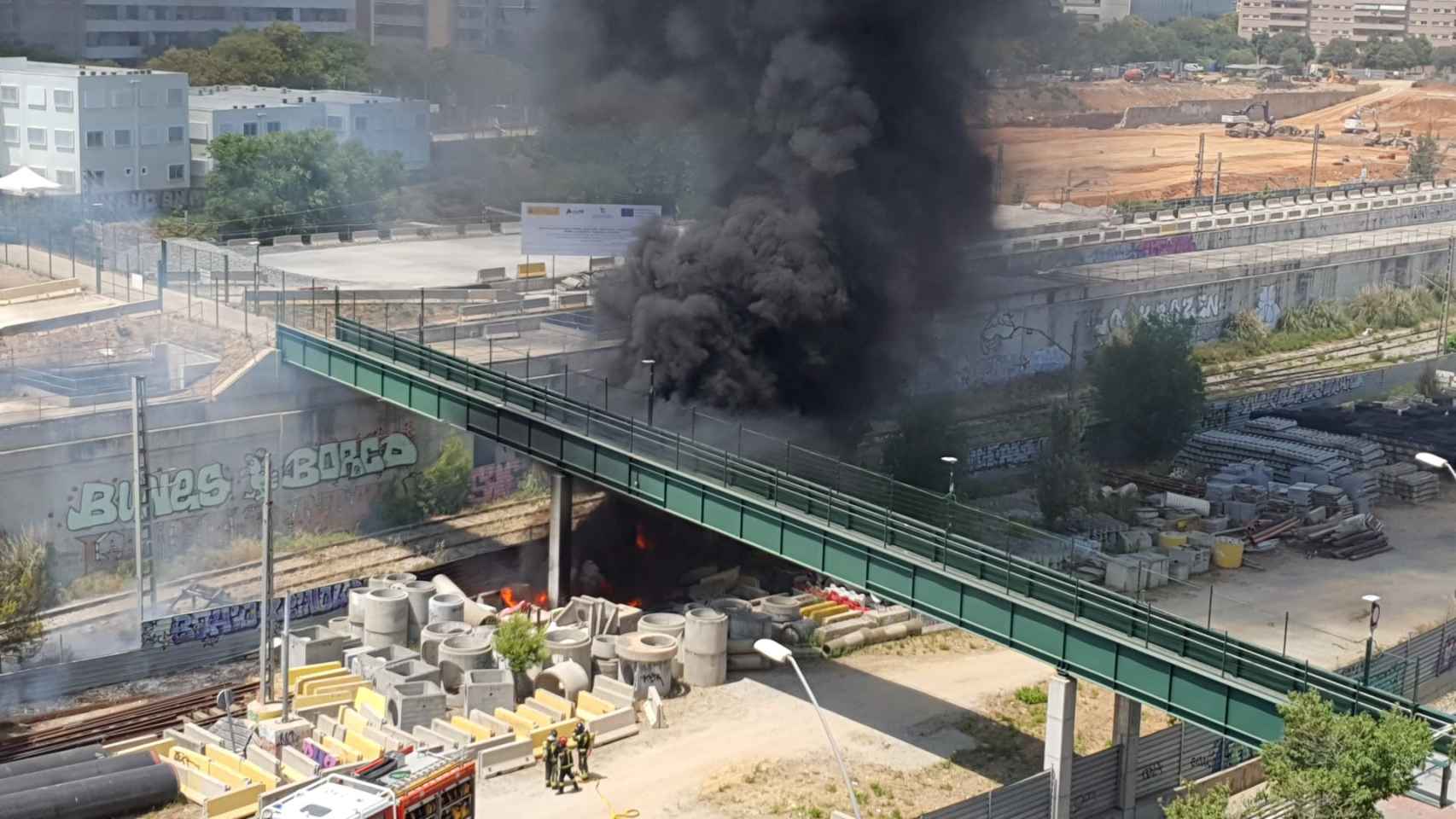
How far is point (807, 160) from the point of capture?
179 feet

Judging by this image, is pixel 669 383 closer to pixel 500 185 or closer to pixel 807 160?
pixel 807 160

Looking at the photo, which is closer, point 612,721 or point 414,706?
point 414,706

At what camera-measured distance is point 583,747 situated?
34750 mm

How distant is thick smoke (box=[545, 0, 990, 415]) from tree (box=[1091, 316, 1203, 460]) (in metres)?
6.89

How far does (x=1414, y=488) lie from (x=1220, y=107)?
133850 mm

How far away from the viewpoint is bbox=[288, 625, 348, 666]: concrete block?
4038cm

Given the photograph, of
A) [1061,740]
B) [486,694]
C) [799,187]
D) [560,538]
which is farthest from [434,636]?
[799,187]

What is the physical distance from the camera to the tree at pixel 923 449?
52.7 m

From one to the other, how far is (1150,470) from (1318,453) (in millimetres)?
5463

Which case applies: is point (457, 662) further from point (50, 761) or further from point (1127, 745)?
point (1127, 745)

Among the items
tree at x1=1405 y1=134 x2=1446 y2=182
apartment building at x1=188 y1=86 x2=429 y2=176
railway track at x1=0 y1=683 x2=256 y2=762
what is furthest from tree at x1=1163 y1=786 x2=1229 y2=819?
tree at x1=1405 y1=134 x2=1446 y2=182

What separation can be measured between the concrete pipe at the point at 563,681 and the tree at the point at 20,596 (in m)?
11.4

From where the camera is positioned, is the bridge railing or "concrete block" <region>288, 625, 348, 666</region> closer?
the bridge railing

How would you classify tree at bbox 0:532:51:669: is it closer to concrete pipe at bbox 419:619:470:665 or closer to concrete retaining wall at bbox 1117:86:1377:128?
concrete pipe at bbox 419:619:470:665
